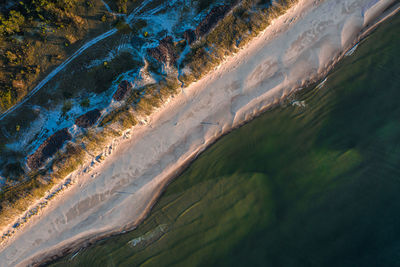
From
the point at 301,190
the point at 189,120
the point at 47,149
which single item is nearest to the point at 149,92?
the point at 189,120

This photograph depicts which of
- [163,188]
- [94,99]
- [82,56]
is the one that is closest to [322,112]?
[163,188]

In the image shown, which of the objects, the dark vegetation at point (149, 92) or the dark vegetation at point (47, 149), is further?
the dark vegetation at point (47, 149)

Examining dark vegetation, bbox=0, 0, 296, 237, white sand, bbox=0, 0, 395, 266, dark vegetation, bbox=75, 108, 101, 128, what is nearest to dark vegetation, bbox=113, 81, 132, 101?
dark vegetation, bbox=0, 0, 296, 237

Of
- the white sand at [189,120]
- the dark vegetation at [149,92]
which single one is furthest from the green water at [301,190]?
the dark vegetation at [149,92]

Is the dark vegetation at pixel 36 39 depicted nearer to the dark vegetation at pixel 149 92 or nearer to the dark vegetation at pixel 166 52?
the dark vegetation at pixel 149 92

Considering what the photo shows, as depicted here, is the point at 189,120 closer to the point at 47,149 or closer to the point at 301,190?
the point at 301,190
